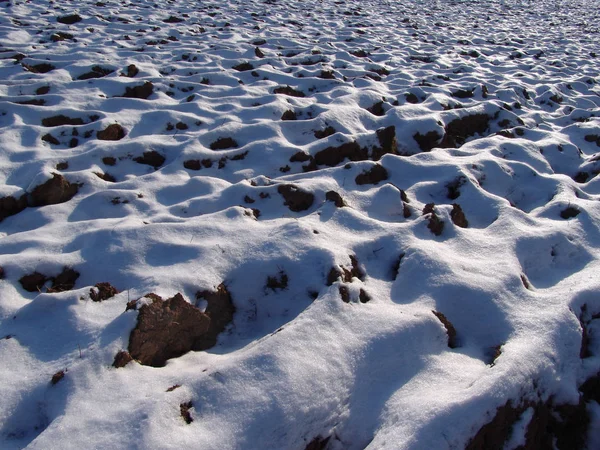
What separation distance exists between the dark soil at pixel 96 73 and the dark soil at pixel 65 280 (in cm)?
384

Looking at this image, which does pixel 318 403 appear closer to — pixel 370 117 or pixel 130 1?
pixel 370 117

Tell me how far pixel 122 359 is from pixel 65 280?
93 cm

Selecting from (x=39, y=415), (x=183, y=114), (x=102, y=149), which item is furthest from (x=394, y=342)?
(x=183, y=114)

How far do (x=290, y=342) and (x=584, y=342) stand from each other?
71.1 inches

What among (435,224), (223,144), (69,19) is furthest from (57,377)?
(69,19)

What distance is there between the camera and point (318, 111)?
5.26m

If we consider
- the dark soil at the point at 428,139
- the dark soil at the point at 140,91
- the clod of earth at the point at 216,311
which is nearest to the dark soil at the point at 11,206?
the clod of earth at the point at 216,311

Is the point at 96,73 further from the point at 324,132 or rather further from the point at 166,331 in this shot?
the point at 166,331

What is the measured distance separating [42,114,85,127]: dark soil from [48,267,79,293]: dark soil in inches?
98.4

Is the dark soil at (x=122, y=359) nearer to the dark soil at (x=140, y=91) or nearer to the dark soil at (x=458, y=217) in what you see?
the dark soil at (x=458, y=217)

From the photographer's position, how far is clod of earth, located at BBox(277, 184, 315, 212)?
3678 millimetres

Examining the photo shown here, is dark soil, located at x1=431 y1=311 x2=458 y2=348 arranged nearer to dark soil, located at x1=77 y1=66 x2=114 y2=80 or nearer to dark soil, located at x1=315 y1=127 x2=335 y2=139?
dark soil, located at x1=315 y1=127 x2=335 y2=139

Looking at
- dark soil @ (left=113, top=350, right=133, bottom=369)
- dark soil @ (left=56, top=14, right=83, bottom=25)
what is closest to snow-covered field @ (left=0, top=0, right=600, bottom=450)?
dark soil @ (left=113, top=350, right=133, bottom=369)

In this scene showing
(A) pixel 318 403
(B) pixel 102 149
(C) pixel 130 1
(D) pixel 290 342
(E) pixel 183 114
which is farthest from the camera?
(C) pixel 130 1
